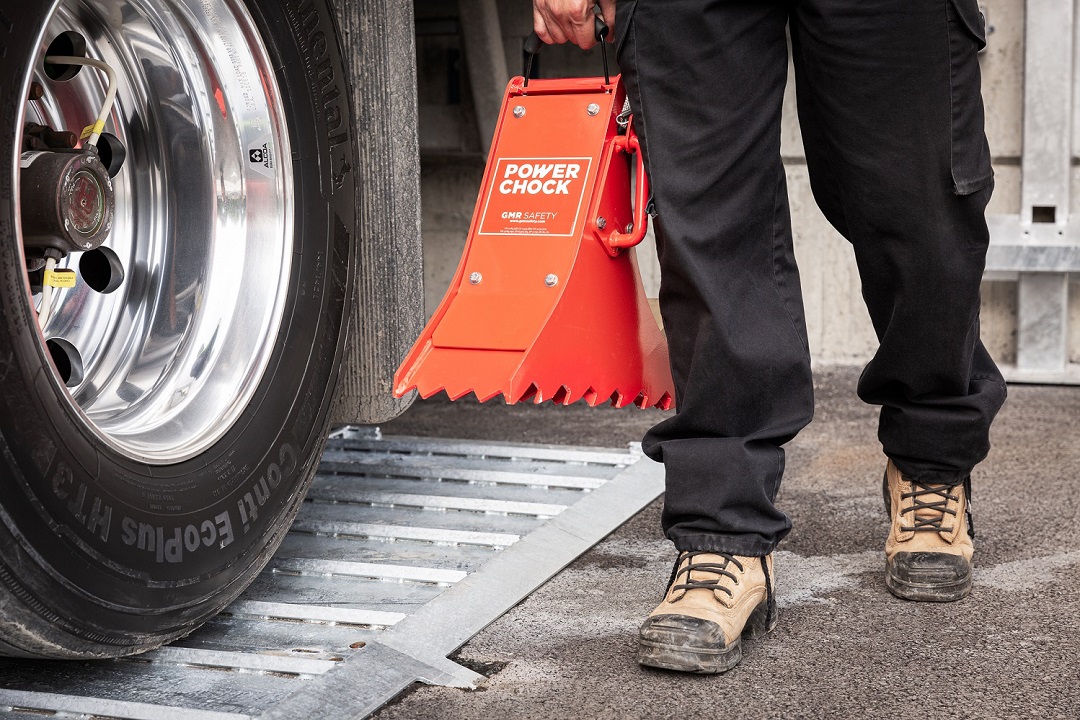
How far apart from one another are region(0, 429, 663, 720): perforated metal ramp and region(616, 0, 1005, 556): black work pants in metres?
0.34

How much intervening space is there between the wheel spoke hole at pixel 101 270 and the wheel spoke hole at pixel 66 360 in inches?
3.7

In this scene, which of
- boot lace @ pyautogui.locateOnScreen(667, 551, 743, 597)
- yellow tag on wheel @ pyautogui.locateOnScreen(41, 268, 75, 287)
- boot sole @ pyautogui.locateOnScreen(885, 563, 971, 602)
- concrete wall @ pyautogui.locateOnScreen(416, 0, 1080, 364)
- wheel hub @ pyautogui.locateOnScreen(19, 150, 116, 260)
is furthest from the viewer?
concrete wall @ pyautogui.locateOnScreen(416, 0, 1080, 364)

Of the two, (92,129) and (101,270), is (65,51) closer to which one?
(92,129)

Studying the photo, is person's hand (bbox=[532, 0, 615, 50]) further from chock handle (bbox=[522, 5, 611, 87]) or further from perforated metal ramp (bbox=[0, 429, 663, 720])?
perforated metal ramp (bbox=[0, 429, 663, 720])

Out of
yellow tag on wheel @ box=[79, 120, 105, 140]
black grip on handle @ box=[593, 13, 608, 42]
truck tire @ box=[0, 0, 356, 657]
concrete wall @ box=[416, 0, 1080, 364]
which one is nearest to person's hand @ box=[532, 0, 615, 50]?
black grip on handle @ box=[593, 13, 608, 42]

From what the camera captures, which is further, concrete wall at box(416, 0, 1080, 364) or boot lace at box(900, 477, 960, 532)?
concrete wall at box(416, 0, 1080, 364)

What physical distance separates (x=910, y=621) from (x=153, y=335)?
3.65 feet

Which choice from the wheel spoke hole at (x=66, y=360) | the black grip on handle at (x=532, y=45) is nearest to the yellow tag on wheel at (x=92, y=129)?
the wheel spoke hole at (x=66, y=360)

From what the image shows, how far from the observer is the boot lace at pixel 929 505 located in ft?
6.02

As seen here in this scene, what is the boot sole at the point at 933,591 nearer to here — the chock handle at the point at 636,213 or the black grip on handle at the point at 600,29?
the chock handle at the point at 636,213

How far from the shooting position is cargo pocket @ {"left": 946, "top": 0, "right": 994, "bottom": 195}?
158 centimetres

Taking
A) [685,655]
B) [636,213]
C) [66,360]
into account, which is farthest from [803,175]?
[66,360]

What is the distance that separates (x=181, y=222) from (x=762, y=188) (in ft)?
2.68

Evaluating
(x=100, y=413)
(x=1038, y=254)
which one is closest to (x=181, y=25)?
(x=100, y=413)
